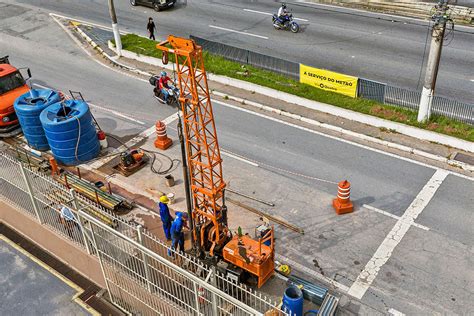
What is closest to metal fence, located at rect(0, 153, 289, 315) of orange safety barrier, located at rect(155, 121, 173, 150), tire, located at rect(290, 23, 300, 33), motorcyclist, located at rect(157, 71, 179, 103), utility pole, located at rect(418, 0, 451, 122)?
orange safety barrier, located at rect(155, 121, 173, 150)

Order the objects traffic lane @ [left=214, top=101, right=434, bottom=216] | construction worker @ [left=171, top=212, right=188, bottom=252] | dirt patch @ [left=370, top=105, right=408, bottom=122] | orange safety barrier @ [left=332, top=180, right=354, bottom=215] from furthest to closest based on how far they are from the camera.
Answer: dirt patch @ [left=370, top=105, right=408, bottom=122] → traffic lane @ [left=214, top=101, right=434, bottom=216] → orange safety barrier @ [left=332, top=180, right=354, bottom=215] → construction worker @ [left=171, top=212, right=188, bottom=252]

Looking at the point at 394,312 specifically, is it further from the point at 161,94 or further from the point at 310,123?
the point at 161,94

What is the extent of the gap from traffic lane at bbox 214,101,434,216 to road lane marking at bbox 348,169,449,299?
0.24 meters

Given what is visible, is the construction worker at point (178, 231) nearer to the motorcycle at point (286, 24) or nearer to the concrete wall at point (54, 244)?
the concrete wall at point (54, 244)

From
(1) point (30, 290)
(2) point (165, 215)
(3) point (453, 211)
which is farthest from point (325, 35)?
(1) point (30, 290)

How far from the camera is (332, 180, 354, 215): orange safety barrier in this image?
15.6m

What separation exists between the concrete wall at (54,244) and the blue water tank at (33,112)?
4.19 meters

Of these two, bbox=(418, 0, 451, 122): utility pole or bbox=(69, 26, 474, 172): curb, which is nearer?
bbox=(418, 0, 451, 122): utility pole

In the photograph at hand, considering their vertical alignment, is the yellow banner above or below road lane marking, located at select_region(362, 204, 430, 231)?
above

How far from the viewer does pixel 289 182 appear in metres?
17.7

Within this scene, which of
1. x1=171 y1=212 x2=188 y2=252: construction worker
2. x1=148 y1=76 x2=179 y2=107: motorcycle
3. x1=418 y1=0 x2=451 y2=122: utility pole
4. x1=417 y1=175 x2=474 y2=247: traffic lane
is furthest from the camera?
x1=148 y1=76 x2=179 y2=107: motorcycle

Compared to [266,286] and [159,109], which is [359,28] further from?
[266,286]

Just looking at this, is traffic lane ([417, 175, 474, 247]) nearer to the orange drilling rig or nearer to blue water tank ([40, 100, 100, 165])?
the orange drilling rig

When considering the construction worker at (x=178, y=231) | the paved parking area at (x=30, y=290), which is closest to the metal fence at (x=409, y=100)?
the construction worker at (x=178, y=231)
